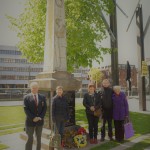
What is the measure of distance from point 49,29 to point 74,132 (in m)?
3.76

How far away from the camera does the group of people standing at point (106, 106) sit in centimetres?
Answer: 835

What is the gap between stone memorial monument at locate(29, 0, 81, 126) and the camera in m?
8.48

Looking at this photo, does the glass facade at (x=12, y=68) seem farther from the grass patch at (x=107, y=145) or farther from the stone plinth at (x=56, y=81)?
the grass patch at (x=107, y=145)

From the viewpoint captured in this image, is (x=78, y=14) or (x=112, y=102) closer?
(x=112, y=102)

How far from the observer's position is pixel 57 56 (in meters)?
8.68

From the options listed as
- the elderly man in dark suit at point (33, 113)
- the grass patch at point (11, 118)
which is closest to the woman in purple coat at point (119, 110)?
the elderly man in dark suit at point (33, 113)

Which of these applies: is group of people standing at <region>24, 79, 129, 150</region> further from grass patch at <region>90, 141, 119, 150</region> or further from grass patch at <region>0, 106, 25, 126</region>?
grass patch at <region>0, 106, 25, 126</region>

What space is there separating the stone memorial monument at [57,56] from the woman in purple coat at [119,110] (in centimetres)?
139

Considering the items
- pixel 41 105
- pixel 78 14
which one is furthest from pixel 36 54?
pixel 41 105

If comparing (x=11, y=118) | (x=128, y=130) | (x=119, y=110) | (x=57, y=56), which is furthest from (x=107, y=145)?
(x=11, y=118)

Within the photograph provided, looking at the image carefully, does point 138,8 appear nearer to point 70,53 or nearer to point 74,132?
point 70,53

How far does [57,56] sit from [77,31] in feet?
25.0

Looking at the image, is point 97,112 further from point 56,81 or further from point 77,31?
point 77,31

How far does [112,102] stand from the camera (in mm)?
8773
